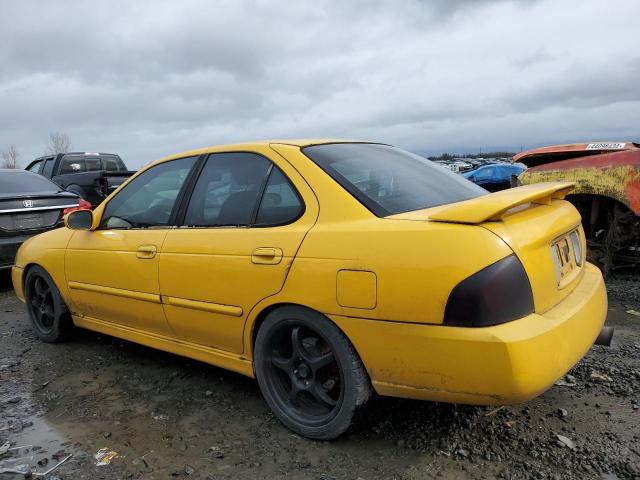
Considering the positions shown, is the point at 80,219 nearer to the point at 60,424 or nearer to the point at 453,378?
the point at 60,424

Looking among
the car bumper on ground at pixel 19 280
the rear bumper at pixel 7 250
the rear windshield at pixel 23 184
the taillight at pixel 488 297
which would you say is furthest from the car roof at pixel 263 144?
the rear windshield at pixel 23 184

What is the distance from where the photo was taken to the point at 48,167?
1219 cm

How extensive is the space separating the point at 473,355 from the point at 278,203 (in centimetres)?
125

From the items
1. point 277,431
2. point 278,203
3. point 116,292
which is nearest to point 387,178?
point 278,203

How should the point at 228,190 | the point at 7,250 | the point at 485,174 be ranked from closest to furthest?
1. the point at 228,190
2. the point at 7,250
3. the point at 485,174

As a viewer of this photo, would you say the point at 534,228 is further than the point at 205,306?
No

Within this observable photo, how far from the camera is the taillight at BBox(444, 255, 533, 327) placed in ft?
6.64

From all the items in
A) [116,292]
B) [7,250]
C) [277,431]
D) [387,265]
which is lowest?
[277,431]

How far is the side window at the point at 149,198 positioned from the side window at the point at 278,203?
0.77 m

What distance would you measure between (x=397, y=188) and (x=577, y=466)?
151cm

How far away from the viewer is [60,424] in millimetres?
2926

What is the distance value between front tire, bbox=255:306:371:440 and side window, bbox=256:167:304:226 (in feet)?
1.53

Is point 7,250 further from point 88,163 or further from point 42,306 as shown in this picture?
point 88,163

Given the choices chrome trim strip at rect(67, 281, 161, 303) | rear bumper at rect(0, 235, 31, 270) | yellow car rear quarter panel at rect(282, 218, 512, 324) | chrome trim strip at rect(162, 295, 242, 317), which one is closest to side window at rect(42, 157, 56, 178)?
rear bumper at rect(0, 235, 31, 270)
